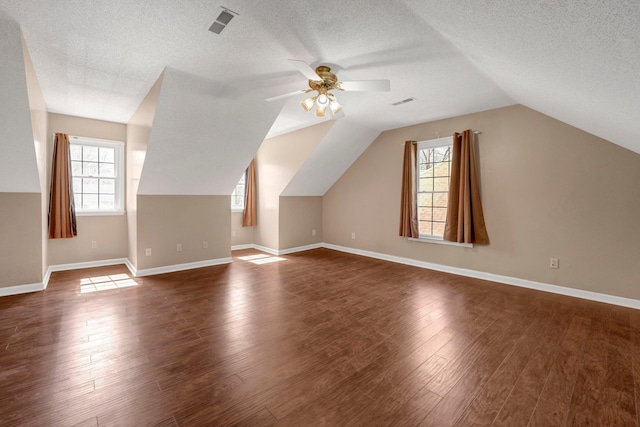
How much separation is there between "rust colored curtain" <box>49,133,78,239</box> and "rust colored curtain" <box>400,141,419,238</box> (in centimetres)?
567

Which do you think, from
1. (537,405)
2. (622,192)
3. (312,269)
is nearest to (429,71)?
(622,192)

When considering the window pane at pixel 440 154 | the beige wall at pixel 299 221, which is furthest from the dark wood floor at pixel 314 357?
the beige wall at pixel 299 221

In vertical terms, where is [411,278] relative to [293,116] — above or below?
below

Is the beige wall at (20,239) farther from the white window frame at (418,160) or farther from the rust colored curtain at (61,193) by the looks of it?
the white window frame at (418,160)

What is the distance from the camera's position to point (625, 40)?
131cm

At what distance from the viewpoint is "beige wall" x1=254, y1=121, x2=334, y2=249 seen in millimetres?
5445

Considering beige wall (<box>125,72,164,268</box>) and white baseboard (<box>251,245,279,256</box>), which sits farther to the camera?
white baseboard (<box>251,245,279,256</box>)

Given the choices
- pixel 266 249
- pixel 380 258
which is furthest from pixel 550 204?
pixel 266 249

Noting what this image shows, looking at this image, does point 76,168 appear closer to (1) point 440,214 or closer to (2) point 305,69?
(2) point 305,69

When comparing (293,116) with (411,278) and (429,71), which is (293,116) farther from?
(411,278)

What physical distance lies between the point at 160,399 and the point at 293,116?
4.12 meters

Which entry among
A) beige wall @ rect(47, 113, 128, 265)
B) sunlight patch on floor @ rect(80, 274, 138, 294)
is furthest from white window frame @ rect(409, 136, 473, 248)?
beige wall @ rect(47, 113, 128, 265)

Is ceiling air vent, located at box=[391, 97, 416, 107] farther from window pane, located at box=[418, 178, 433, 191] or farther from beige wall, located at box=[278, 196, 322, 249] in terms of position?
beige wall, located at box=[278, 196, 322, 249]

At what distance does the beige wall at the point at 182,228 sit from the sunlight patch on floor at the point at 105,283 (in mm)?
296
